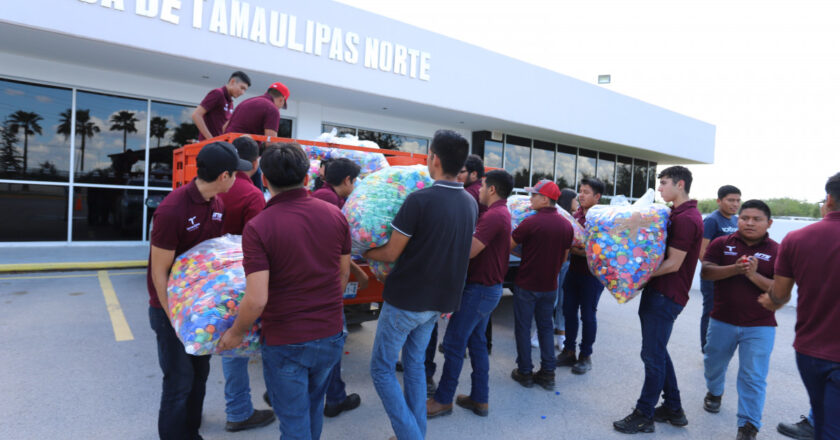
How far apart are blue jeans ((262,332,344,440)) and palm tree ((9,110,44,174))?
8.82 meters

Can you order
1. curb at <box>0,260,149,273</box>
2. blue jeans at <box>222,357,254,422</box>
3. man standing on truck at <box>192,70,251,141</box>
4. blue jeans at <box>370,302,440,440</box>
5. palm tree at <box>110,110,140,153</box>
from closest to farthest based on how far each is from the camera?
1. blue jeans at <box>370,302,440,440</box>
2. blue jeans at <box>222,357,254,422</box>
3. man standing on truck at <box>192,70,251,141</box>
4. curb at <box>0,260,149,273</box>
5. palm tree at <box>110,110,140,153</box>

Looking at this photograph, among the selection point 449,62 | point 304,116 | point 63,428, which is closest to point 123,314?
point 63,428

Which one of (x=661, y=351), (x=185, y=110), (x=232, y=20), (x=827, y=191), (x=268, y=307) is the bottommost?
(x=661, y=351)

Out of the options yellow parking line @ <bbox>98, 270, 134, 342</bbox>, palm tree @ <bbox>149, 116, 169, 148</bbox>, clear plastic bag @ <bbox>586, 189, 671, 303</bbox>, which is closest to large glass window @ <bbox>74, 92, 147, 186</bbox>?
palm tree @ <bbox>149, 116, 169, 148</bbox>

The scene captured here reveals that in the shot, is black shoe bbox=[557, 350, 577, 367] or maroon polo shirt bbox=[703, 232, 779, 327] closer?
maroon polo shirt bbox=[703, 232, 779, 327]

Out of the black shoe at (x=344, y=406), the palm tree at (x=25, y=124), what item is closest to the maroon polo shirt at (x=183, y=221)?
the black shoe at (x=344, y=406)

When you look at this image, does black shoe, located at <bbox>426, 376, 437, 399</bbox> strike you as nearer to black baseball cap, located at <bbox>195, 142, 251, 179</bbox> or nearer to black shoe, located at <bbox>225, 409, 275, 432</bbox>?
black shoe, located at <bbox>225, 409, 275, 432</bbox>

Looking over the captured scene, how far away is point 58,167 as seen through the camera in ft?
26.4

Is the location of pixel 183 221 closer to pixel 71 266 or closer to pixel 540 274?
pixel 540 274

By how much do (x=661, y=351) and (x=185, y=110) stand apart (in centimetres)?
931

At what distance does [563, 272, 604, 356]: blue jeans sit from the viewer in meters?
4.18

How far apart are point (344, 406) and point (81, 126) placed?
825 centimetres

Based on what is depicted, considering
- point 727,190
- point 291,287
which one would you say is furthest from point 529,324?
point 727,190

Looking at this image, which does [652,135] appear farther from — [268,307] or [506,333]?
[268,307]
